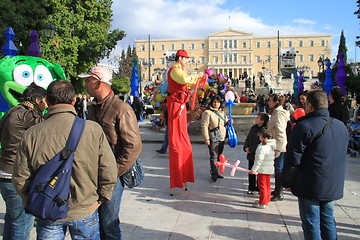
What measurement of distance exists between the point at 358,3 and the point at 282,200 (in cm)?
2454

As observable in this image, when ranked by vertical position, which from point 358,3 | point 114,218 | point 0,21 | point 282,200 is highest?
point 358,3

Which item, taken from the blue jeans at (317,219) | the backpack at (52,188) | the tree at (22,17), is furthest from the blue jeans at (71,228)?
the tree at (22,17)

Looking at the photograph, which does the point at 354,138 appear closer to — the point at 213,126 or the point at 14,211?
the point at 213,126

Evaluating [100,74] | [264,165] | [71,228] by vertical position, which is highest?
[100,74]

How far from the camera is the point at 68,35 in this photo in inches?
837

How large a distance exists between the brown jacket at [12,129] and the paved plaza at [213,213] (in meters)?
1.13

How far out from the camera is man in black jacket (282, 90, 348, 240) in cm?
276

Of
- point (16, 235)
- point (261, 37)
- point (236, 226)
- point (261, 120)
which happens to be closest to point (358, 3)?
point (261, 120)

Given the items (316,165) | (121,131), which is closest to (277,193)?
(316,165)

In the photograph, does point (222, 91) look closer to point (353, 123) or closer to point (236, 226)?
point (353, 123)

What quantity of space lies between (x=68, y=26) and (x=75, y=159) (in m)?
21.4

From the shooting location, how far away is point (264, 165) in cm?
457

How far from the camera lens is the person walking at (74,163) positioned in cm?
202

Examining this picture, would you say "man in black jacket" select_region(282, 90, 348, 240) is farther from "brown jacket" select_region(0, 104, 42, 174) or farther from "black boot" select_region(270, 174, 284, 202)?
"brown jacket" select_region(0, 104, 42, 174)
